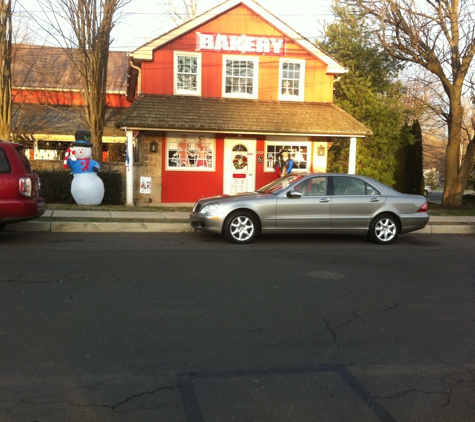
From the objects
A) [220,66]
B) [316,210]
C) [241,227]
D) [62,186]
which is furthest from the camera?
[220,66]

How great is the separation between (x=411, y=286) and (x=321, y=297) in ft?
5.03

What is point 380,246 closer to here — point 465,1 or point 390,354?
point 390,354

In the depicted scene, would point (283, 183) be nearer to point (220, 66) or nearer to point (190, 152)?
point (190, 152)

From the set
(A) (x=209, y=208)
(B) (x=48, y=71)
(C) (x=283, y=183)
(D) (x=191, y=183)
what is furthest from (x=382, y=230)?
(B) (x=48, y=71)

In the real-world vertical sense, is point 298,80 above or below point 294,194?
above

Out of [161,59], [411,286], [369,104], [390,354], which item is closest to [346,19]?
[369,104]

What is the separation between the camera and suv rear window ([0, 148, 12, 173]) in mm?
8852

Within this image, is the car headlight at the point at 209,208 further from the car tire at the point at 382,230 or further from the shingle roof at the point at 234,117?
the shingle roof at the point at 234,117

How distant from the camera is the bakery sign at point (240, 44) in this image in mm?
17438

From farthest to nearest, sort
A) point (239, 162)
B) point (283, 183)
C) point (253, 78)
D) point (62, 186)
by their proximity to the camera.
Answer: point (253, 78), point (239, 162), point (62, 186), point (283, 183)

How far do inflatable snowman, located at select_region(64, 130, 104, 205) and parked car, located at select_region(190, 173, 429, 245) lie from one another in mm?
5290

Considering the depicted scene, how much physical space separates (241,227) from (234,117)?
7463 millimetres

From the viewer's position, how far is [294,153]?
18031 millimetres

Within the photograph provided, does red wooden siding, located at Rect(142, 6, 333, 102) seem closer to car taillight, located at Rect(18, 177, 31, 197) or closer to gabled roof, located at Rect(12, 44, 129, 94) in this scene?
car taillight, located at Rect(18, 177, 31, 197)
